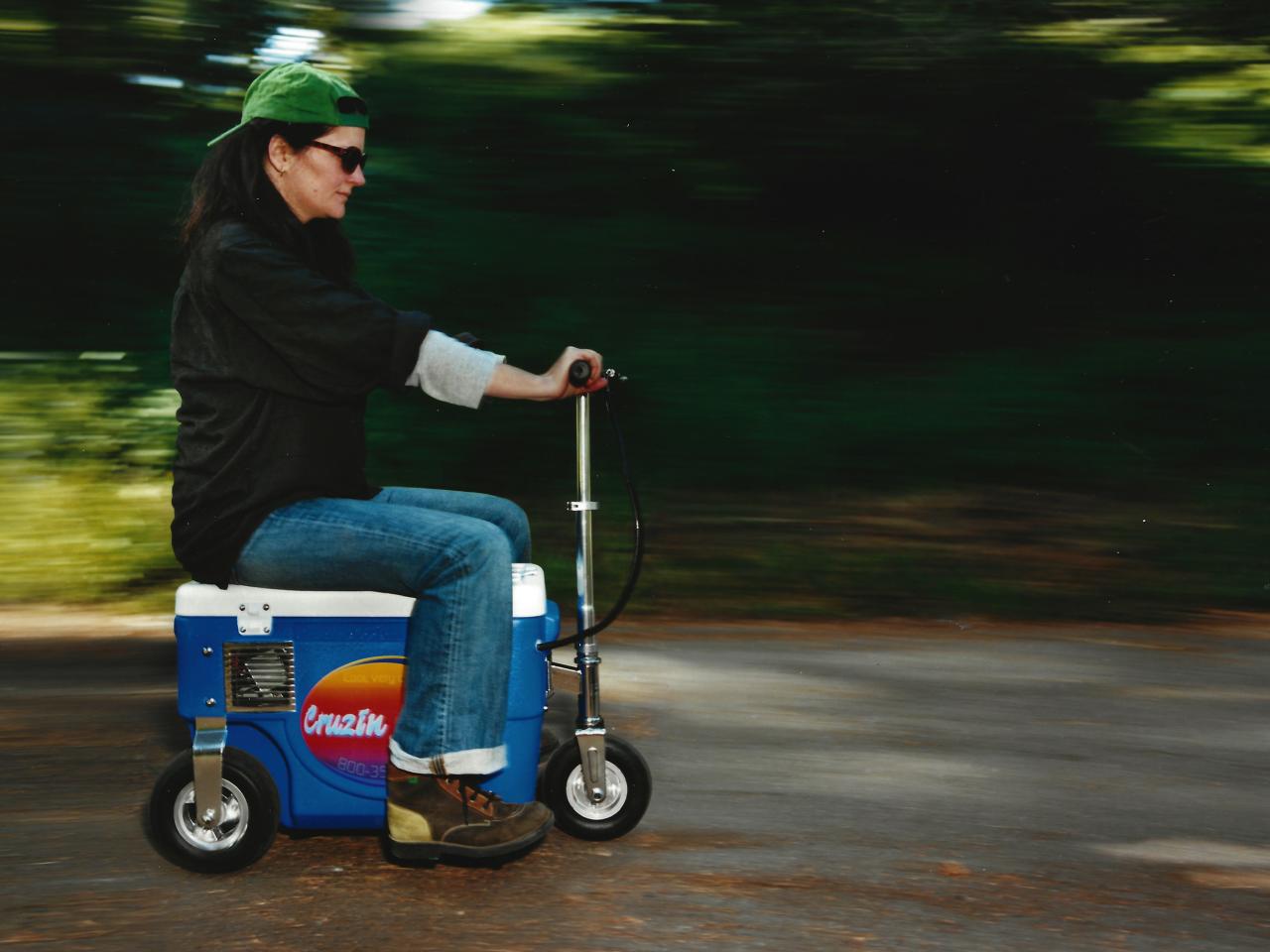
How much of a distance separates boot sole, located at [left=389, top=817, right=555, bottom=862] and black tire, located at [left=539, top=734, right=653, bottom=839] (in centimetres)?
33

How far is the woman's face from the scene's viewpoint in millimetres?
3535

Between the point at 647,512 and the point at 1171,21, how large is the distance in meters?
3.71

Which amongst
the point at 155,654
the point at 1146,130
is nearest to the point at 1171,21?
the point at 1146,130

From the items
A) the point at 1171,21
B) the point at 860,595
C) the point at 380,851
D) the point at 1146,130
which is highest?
the point at 1171,21

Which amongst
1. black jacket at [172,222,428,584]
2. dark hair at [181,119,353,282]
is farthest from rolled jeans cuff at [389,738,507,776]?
dark hair at [181,119,353,282]

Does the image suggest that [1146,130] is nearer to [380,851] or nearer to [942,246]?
[942,246]

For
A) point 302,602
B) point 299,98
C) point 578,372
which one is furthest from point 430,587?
point 299,98

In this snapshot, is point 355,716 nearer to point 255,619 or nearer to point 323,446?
point 255,619

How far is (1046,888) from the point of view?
358 centimetres

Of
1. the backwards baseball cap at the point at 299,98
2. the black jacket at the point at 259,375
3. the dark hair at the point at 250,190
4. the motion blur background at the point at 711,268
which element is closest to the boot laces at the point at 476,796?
the black jacket at the point at 259,375

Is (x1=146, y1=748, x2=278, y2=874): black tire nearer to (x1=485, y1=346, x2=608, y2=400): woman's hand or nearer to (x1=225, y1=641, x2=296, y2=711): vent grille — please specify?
(x1=225, y1=641, x2=296, y2=711): vent grille

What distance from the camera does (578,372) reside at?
11.1 feet

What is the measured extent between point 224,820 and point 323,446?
2.80ft

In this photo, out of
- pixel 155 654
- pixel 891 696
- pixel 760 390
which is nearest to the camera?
pixel 891 696
